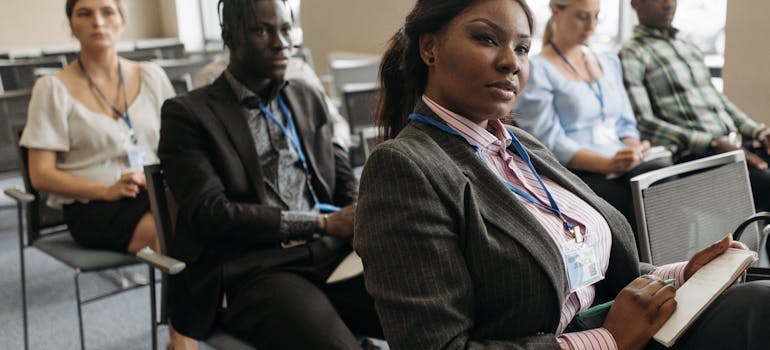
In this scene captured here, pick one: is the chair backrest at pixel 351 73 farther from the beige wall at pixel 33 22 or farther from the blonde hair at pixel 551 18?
the beige wall at pixel 33 22

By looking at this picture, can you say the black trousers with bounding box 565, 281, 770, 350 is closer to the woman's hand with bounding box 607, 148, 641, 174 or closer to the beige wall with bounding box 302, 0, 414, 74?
the woman's hand with bounding box 607, 148, 641, 174

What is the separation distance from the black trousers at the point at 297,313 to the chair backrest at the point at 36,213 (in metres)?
1.10

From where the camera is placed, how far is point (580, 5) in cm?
283

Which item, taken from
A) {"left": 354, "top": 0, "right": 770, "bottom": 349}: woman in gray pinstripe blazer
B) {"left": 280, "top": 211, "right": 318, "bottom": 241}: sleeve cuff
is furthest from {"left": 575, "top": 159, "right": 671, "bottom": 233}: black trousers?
{"left": 354, "top": 0, "right": 770, "bottom": 349}: woman in gray pinstripe blazer

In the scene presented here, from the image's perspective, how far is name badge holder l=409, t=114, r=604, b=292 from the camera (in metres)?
1.23

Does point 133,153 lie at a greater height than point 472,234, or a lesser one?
lesser

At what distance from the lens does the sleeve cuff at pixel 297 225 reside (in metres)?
1.97

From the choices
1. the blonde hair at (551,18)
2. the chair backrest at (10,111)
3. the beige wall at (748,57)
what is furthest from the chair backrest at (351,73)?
the beige wall at (748,57)

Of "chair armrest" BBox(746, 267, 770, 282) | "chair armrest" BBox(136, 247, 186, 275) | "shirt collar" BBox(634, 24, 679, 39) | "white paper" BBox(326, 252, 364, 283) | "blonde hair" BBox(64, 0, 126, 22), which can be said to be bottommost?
"white paper" BBox(326, 252, 364, 283)

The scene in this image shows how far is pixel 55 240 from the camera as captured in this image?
8.59ft

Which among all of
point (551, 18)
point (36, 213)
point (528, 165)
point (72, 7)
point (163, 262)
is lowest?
point (36, 213)

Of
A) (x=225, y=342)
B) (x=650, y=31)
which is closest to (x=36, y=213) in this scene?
(x=225, y=342)

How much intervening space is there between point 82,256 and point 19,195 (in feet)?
1.04

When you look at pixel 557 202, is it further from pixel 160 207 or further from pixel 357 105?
pixel 357 105
